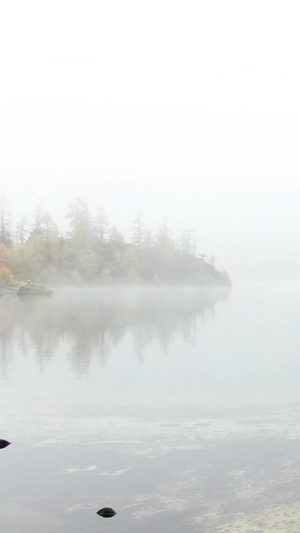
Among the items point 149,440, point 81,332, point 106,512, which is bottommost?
point 81,332

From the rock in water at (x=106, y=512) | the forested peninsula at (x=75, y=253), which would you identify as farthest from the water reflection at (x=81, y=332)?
the forested peninsula at (x=75, y=253)

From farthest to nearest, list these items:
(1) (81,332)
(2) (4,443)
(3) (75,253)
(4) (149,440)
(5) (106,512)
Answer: (3) (75,253) < (1) (81,332) < (4) (149,440) < (2) (4,443) < (5) (106,512)

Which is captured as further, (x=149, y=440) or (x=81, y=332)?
(x=81, y=332)

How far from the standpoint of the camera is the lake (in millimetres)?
10438

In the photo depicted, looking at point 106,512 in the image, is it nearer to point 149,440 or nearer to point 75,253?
point 149,440

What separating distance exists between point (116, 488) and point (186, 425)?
5.46 metres

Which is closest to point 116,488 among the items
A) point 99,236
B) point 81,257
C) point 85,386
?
point 85,386

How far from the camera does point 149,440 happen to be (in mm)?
15117

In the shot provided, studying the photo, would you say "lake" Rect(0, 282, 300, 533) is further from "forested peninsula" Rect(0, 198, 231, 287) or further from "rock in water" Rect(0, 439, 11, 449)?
"forested peninsula" Rect(0, 198, 231, 287)

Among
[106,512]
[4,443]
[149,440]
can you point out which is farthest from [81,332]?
[106,512]

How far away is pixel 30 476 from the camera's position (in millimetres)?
12281

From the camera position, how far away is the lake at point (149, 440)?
34.2ft

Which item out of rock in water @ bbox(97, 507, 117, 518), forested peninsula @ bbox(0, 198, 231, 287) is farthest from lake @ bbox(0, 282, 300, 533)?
forested peninsula @ bbox(0, 198, 231, 287)

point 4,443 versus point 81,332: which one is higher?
point 4,443
